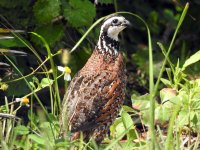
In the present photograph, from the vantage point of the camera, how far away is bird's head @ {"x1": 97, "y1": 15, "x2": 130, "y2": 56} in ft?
20.6

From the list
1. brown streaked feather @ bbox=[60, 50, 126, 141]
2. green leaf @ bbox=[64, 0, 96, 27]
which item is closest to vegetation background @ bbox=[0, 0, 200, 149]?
green leaf @ bbox=[64, 0, 96, 27]

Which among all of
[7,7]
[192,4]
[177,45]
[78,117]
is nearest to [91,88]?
[78,117]

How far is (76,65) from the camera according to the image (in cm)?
688

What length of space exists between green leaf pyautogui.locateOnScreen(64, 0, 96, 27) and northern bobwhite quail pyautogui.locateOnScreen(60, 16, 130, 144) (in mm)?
211

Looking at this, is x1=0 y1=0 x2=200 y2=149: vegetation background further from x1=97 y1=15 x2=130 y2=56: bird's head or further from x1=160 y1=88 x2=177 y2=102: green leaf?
x1=97 y1=15 x2=130 y2=56: bird's head

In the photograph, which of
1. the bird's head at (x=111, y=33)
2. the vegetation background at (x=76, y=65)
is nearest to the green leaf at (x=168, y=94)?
the vegetation background at (x=76, y=65)

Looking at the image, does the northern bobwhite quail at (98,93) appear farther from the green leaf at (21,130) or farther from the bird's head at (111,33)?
the green leaf at (21,130)

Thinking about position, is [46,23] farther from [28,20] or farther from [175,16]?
[175,16]

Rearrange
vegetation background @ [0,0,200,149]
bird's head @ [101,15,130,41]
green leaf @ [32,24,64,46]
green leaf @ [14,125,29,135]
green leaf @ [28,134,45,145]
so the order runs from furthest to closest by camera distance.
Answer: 1. green leaf @ [32,24,64,46]
2. bird's head @ [101,15,130,41]
3. vegetation background @ [0,0,200,149]
4. green leaf @ [14,125,29,135]
5. green leaf @ [28,134,45,145]

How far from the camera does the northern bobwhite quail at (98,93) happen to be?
19.1 ft

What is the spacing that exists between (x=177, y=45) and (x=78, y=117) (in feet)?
9.32

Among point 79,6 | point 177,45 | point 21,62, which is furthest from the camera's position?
point 177,45

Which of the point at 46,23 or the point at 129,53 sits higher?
the point at 46,23

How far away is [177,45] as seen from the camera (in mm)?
8422
